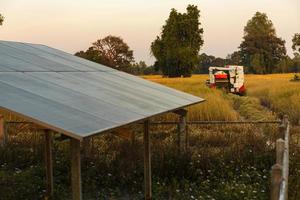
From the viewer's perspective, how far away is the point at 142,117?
14.8 ft

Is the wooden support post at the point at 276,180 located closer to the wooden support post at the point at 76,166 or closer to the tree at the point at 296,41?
the wooden support post at the point at 76,166

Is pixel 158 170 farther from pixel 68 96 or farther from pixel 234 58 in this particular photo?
pixel 234 58

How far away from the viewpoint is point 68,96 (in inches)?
178

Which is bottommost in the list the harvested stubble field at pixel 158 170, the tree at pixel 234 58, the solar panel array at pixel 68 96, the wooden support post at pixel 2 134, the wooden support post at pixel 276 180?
the harvested stubble field at pixel 158 170

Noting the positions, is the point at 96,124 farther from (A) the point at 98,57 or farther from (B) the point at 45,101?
(A) the point at 98,57

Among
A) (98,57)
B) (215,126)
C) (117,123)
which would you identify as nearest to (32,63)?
(117,123)

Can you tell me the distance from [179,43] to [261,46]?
2609 cm

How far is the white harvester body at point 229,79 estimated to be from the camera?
96.4 feet

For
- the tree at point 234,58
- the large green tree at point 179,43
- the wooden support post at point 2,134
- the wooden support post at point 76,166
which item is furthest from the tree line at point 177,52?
the wooden support post at point 76,166

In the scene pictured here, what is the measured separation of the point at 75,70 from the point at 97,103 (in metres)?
2.30

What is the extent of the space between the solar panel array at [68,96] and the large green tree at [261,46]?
6997 centimetres

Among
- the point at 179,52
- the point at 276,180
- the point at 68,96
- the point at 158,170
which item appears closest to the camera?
the point at 276,180

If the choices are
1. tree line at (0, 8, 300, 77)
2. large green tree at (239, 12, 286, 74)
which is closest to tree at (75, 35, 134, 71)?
tree line at (0, 8, 300, 77)

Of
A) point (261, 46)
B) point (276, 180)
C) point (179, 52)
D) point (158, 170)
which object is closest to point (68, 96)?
point (276, 180)
